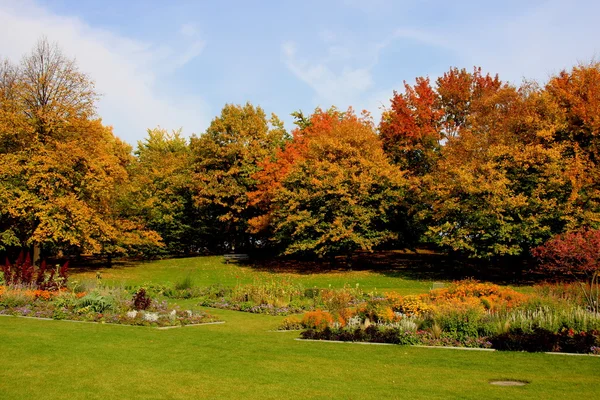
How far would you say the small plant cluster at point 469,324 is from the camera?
10.9m

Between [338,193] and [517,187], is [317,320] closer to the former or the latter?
[517,187]

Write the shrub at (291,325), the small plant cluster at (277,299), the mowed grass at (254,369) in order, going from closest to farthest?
1. the mowed grass at (254,369)
2. the shrub at (291,325)
3. the small plant cluster at (277,299)

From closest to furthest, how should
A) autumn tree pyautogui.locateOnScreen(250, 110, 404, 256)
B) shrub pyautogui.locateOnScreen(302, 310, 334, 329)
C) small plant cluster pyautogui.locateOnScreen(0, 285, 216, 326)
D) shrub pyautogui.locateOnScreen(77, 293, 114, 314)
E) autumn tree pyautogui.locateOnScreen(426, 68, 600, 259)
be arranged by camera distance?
shrub pyautogui.locateOnScreen(302, 310, 334, 329)
small plant cluster pyautogui.locateOnScreen(0, 285, 216, 326)
shrub pyautogui.locateOnScreen(77, 293, 114, 314)
autumn tree pyautogui.locateOnScreen(426, 68, 600, 259)
autumn tree pyautogui.locateOnScreen(250, 110, 404, 256)

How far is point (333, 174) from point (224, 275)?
9.59 metres

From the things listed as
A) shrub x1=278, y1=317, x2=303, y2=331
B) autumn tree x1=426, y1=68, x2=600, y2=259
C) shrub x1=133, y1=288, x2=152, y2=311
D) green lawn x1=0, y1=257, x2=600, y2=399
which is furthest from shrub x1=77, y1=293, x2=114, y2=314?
autumn tree x1=426, y1=68, x2=600, y2=259

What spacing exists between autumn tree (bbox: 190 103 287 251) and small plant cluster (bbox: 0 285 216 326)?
2657 centimetres

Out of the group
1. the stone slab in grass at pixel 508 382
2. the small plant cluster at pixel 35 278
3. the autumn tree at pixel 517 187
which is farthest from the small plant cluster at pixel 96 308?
the autumn tree at pixel 517 187

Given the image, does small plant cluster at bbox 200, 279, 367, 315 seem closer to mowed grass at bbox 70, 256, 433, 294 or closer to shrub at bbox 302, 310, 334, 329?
shrub at bbox 302, 310, 334, 329

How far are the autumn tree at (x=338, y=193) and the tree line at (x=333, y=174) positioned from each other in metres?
0.12

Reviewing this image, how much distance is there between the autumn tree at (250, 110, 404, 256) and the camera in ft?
115

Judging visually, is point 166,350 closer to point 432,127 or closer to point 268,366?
point 268,366

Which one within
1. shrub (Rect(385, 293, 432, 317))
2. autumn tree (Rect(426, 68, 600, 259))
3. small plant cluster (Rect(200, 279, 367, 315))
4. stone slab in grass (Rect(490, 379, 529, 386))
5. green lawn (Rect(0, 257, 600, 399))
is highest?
autumn tree (Rect(426, 68, 600, 259))

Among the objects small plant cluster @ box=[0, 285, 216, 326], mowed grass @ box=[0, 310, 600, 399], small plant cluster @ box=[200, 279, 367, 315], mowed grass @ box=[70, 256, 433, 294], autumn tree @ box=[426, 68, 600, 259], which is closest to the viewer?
mowed grass @ box=[0, 310, 600, 399]

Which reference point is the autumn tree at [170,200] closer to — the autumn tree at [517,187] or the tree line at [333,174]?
the tree line at [333,174]
